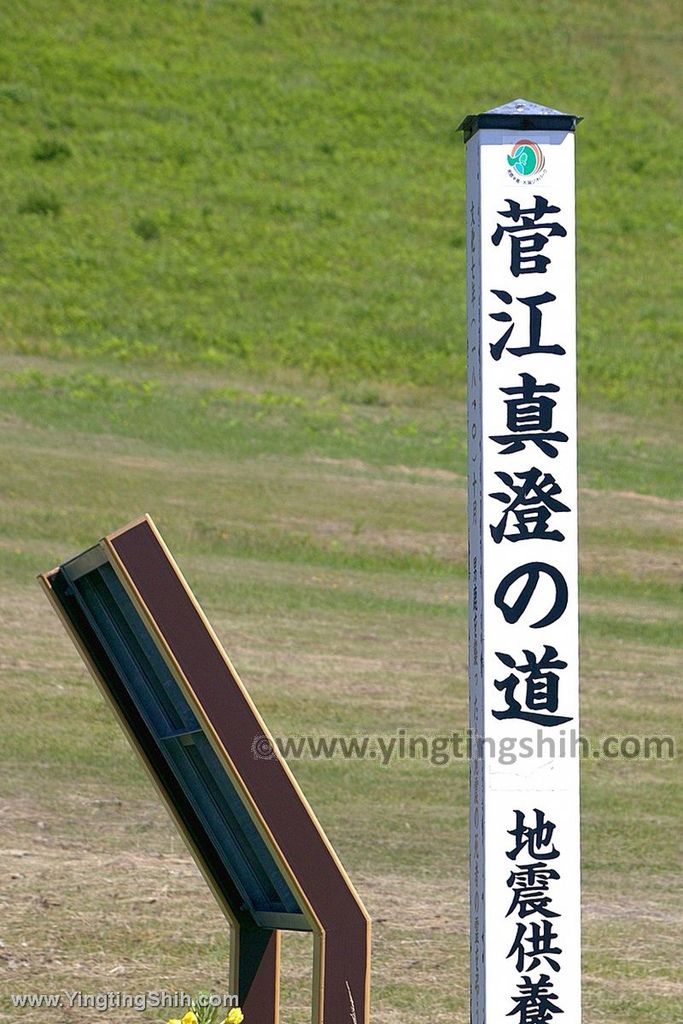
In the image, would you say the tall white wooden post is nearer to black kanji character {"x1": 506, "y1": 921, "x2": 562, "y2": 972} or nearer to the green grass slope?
black kanji character {"x1": 506, "y1": 921, "x2": 562, "y2": 972}

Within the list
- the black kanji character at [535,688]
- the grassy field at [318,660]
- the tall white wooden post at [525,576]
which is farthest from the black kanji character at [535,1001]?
the grassy field at [318,660]

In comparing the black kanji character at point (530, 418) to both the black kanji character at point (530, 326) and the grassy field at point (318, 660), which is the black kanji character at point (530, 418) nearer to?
the black kanji character at point (530, 326)

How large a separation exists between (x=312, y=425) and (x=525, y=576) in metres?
18.3

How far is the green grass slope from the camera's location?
99.5 ft

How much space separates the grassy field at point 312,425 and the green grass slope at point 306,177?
4.9 inches

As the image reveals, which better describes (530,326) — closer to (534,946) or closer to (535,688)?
(535,688)

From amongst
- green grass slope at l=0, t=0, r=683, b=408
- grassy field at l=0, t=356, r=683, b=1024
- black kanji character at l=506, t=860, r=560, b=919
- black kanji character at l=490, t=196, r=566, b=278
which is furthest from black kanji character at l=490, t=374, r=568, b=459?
green grass slope at l=0, t=0, r=683, b=408

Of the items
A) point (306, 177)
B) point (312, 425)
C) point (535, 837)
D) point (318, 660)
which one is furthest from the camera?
point (306, 177)

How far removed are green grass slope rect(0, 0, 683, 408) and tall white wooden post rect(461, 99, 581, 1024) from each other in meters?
22.4

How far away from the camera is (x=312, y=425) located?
23.6m

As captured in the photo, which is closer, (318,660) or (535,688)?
(535,688)

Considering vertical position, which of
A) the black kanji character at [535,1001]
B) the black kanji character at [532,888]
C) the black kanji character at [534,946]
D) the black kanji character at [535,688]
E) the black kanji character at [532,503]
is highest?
the black kanji character at [532,503]

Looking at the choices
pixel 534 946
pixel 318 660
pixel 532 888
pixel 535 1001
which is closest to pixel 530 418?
pixel 532 888

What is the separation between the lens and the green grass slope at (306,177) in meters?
30.3
